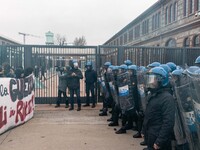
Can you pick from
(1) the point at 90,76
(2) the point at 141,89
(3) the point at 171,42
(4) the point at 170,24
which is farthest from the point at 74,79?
(4) the point at 170,24

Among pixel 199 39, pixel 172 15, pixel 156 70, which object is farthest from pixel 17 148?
pixel 172 15

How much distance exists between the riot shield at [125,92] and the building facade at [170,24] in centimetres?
1792

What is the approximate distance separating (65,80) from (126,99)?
4567 millimetres

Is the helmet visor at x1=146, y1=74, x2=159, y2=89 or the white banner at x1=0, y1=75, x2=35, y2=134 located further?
the white banner at x1=0, y1=75, x2=35, y2=134

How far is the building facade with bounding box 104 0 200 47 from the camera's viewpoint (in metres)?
23.8

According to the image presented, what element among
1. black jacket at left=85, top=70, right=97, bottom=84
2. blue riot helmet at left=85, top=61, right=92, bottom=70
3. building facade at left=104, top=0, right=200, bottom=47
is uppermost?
building facade at left=104, top=0, right=200, bottom=47

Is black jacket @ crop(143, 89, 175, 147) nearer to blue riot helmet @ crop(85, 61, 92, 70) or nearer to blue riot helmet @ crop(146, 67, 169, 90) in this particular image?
blue riot helmet @ crop(146, 67, 169, 90)

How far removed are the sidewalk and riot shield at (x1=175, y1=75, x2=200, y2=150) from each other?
2409 mm

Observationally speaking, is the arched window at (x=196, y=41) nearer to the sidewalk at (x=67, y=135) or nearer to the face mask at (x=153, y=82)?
the sidewalk at (x=67, y=135)

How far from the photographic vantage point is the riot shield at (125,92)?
6.62 m

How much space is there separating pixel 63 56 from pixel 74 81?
1.72 m

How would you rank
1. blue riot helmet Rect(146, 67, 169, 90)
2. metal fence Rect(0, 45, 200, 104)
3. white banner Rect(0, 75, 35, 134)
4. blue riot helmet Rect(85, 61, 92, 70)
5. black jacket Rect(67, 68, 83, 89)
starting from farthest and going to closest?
metal fence Rect(0, 45, 200, 104), blue riot helmet Rect(85, 61, 92, 70), black jacket Rect(67, 68, 83, 89), white banner Rect(0, 75, 35, 134), blue riot helmet Rect(146, 67, 169, 90)

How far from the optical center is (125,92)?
6.65 meters

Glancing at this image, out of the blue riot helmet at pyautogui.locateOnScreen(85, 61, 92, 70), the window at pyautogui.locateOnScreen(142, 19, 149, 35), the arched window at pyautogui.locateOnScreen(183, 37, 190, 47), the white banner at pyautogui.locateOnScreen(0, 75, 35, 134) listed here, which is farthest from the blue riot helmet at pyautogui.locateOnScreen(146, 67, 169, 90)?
the window at pyautogui.locateOnScreen(142, 19, 149, 35)
